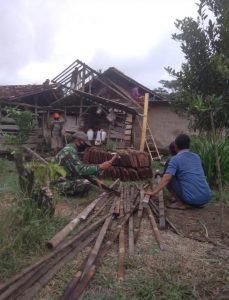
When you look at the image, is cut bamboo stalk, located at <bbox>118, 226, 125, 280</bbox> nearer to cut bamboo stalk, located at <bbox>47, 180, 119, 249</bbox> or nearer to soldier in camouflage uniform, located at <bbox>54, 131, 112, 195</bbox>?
cut bamboo stalk, located at <bbox>47, 180, 119, 249</bbox>

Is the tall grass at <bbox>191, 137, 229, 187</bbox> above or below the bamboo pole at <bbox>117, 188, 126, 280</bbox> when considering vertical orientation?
above

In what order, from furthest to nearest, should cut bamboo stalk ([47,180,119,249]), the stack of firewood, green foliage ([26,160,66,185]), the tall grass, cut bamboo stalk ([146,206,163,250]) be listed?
the stack of firewood, the tall grass, green foliage ([26,160,66,185]), cut bamboo stalk ([146,206,163,250]), cut bamboo stalk ([47,180,119,249])

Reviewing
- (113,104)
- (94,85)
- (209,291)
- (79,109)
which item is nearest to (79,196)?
(209,291)

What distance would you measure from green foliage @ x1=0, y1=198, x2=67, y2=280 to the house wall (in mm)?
13423

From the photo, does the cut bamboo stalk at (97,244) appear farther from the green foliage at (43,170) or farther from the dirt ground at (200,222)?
the dirt ground at (200,222)

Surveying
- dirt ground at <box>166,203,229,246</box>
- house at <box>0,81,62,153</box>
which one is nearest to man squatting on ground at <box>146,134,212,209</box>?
dirt ground at <box>166,203,229,246</box>

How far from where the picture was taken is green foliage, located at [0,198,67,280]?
3.59 metres

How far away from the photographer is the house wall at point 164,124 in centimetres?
1764

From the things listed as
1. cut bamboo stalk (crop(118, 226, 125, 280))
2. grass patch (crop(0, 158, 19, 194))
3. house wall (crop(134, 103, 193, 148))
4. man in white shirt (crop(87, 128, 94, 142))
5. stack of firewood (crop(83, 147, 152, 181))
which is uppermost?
house wall (crop(134, 103, 193, 148))

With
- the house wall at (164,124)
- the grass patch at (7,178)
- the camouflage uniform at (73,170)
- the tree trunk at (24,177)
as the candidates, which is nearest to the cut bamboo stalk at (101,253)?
the tree trunk at (24,177)

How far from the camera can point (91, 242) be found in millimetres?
4273

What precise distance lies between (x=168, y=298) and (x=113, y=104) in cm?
1190

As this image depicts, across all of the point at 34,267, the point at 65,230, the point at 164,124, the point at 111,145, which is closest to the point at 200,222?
the point at 65,230

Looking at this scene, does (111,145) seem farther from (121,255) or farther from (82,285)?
(82,285)
